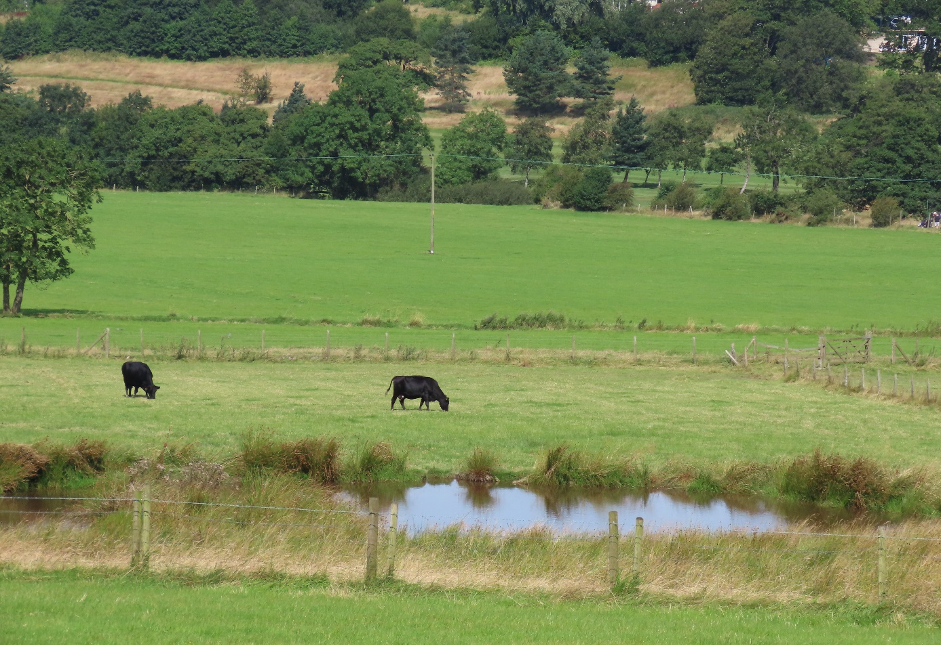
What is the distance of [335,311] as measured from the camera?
72.1 m

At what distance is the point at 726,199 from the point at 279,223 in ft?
144

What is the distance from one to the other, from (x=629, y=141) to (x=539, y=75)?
1768 inches

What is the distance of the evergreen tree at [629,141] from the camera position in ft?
477

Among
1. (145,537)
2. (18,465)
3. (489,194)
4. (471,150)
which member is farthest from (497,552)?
(471,150)

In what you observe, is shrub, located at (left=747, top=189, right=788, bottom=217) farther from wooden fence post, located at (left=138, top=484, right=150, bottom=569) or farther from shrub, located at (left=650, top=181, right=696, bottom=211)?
wooden fence post, located at (left=138, top=484, right=150, bottom=569)

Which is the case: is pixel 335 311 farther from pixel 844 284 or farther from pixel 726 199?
pixel 726 199

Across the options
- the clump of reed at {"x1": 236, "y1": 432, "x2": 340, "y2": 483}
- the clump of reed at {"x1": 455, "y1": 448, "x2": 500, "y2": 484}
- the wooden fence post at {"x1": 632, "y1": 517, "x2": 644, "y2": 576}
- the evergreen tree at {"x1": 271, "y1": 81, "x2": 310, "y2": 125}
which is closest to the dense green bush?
the evergreen tree at {"x1": 271, "y1": 81, "x2": 310, "y2": 125}

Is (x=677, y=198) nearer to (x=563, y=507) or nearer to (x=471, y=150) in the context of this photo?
(x=471, y=150)

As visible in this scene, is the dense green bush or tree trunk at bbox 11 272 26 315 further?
the dense green bush

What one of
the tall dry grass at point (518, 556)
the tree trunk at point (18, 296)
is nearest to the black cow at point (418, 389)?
the tall dry grass at point (518, 556)

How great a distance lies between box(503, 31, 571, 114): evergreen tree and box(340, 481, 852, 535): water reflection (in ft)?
534

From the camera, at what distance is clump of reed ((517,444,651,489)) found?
93.9 ft

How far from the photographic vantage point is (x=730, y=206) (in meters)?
122

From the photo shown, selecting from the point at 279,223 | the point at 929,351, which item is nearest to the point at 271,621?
the point at 929,351
